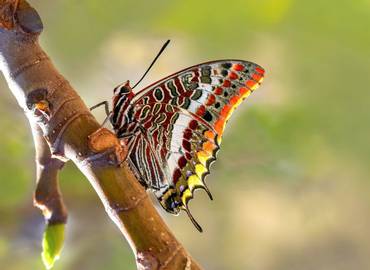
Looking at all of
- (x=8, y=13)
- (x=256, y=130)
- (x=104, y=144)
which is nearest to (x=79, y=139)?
(x=104, y=144)

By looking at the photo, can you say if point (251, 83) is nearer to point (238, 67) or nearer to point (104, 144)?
point (238, 67)

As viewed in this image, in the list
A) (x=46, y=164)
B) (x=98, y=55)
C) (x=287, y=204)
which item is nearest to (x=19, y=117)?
(x=98, y=55)

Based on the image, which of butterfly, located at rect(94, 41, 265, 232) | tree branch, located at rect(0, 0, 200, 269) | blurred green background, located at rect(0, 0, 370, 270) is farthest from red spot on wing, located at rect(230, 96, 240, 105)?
blurred green background, located at rect(0, 0, 370, 270)

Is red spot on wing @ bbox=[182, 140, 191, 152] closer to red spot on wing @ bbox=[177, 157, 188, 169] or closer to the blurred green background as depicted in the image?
red spot on wing @ bbox=[177, 157, 188, 169]

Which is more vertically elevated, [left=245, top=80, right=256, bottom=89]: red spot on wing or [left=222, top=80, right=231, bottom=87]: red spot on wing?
[left=245, top=80, right=256, bottom=89]: red spot on wing

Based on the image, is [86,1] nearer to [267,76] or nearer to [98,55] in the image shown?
[98,55]
